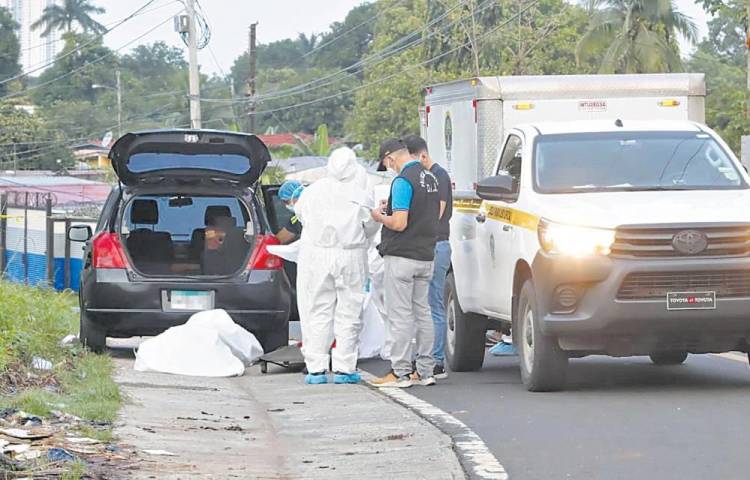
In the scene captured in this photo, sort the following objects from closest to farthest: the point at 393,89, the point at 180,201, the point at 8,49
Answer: the point at 180,201
the point at 393,89
the point at 8,49

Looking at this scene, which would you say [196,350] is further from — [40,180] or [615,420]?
[40,180]

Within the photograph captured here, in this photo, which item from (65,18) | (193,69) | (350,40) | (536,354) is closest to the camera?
(536,354)

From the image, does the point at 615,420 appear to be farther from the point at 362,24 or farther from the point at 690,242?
the point at 362,24

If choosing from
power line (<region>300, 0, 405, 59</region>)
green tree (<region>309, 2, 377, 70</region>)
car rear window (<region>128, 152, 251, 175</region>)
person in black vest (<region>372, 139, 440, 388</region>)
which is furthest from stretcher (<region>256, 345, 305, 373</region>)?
green tree (<region>309, 2, 377, 70</region>)

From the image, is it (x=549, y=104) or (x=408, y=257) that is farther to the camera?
(x=549, y=104)

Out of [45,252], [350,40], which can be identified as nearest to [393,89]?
[350,40]

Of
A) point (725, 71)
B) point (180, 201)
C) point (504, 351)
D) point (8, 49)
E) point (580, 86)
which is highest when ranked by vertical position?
point (8, 49)

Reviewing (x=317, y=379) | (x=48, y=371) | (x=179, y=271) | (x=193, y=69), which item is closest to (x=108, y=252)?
(x=179, y=271)

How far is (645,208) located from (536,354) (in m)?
1.31

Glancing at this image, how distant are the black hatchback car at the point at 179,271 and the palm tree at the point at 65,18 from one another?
114 m

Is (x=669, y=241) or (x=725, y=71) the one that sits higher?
(x=725, y=71)

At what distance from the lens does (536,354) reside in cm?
1152

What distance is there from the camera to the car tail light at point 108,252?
1389 cm

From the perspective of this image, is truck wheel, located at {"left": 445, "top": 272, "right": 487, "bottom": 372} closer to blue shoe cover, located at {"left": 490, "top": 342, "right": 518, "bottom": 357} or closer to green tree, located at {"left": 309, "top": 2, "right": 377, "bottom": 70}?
blue shoe cover, located at {"left": 490, "top": 342, "right": 518, "bottom": 357}
